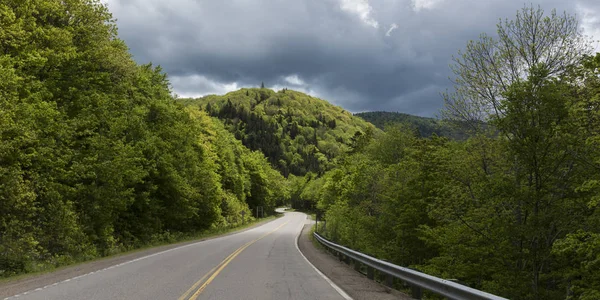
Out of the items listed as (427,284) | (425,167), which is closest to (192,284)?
(427,284)

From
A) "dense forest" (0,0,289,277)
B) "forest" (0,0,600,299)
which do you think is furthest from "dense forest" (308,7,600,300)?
"dense forest" (0,0,289,277)

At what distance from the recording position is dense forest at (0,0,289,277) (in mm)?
14820

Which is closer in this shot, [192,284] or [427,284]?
[427,284]

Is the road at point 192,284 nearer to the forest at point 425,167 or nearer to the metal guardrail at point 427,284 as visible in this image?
the metal guardrail at point 427,284

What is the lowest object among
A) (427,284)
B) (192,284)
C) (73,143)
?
(192,284)

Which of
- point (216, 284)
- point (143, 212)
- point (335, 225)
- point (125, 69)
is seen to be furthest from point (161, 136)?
point (216, 284)

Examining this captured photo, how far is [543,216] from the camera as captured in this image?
37.2 feet

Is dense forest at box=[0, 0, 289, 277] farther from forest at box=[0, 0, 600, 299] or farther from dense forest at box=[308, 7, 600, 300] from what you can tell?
dense forest at box=[308, 7, 600, 300]

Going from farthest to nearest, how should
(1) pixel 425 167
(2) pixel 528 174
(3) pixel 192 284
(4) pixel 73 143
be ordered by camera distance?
(1) pixel 425 167 < (4) pixel 73 143 < (2) pixel 528 174 < (3) pixel 192 284

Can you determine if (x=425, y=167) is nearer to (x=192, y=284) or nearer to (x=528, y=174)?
(x=528, y=174)

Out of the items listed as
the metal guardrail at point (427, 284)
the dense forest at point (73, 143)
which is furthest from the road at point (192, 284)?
the dense forest at point (73, 143)

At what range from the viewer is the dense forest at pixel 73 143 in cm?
1482

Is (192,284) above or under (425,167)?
under

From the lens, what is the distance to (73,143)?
19.4 m
